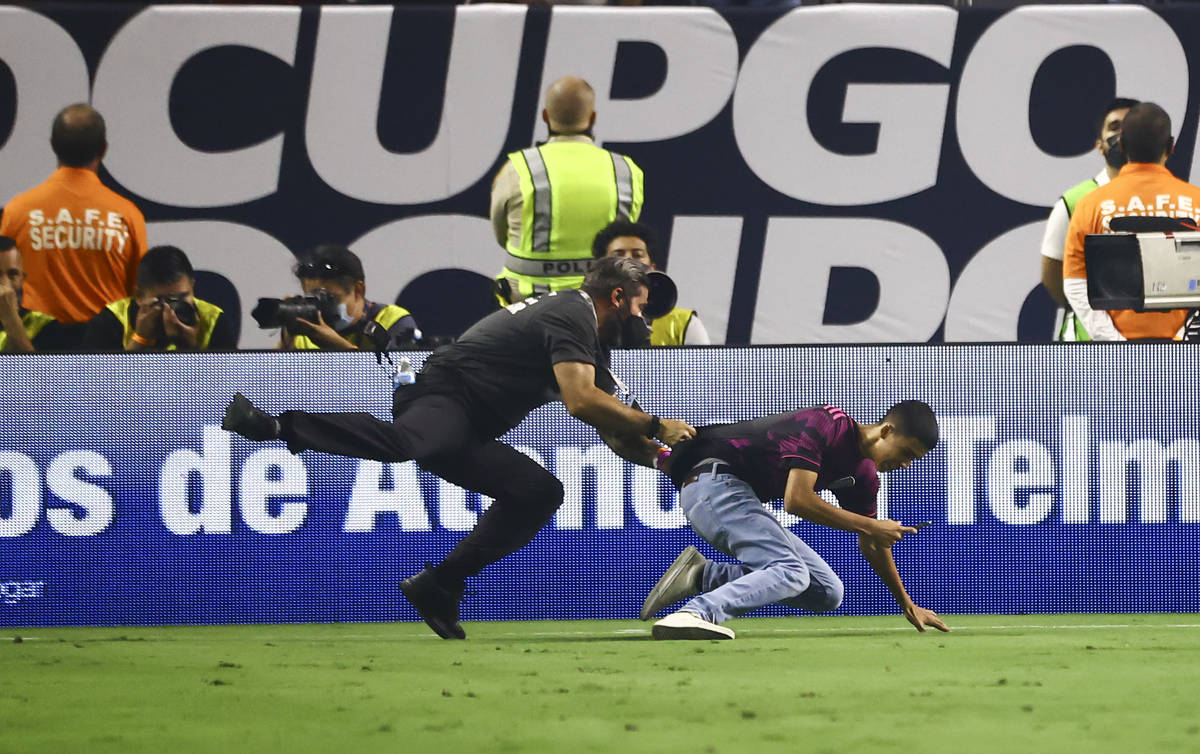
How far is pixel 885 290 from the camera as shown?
34.6 ft

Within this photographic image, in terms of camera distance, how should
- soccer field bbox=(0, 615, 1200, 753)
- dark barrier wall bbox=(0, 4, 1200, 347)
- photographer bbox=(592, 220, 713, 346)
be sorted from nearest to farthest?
1. soccer field bbox=(0, 615, 1200, 753)
2. photographer bbox=(592, 220, 713, 346)
3. dark barrier wall bbox=(0, 4, 1200, 347)

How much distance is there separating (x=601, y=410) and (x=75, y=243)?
313 cm

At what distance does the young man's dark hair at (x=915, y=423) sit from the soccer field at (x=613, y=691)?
695 mm

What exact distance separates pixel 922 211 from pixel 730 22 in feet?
5.18

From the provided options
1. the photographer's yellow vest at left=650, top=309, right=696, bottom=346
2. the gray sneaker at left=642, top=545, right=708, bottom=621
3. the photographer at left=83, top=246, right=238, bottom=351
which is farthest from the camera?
the photographer's yellow vest at left=650, top=309, right=696, bottom=346

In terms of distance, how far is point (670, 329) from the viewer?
26.1 ft

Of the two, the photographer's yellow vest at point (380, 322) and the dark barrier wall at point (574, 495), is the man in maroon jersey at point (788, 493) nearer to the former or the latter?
the dark barrier wall at point (574, 495)

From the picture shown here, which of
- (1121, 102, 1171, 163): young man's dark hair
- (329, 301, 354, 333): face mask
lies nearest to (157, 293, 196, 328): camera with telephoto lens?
(329, 301, 354, 333): face mask

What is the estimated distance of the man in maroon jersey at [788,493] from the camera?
243 inches

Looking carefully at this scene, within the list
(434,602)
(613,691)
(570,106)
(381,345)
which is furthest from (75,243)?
(613,691)

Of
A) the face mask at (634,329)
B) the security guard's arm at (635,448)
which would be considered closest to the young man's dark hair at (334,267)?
the face mask at (634,329)

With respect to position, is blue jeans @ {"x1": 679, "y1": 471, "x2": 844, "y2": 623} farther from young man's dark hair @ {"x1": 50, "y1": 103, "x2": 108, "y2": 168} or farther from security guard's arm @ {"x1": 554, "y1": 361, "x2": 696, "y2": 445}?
young man's dark hair @ {"x1": 50, "y1": 103, "x2": 108, "y2": 168}

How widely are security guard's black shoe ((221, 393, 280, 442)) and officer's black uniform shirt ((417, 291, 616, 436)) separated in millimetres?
702

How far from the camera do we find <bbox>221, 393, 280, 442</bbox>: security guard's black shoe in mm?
6008
